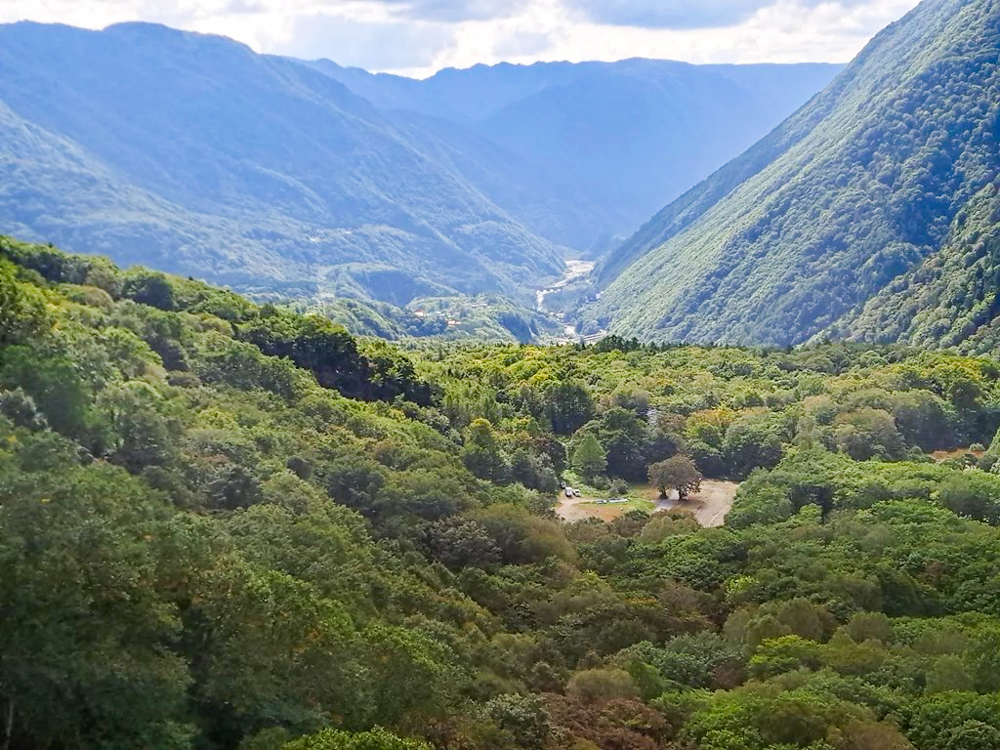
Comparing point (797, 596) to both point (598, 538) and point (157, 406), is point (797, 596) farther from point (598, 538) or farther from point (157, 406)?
point (157, 406)

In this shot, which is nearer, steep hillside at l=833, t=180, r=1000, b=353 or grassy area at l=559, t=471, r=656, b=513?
grassy area at l=559, t=471, r=656, b=513

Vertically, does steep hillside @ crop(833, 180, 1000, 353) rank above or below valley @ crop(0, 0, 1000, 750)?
below

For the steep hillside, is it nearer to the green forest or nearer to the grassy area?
the green forest

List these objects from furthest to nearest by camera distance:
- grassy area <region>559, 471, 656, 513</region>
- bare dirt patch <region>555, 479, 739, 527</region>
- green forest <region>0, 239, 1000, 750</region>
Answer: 1. grassy area <region>559, 471, 656, 513</region>
2. bare dirt patch <region>555, 479, 739, 527</region>
3. green forest <region>0, 239, 1000, 750</region>

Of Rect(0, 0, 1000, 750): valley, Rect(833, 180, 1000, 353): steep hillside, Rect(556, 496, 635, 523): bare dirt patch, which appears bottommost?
Rect(833, 180, 1000, 353): steep hillside

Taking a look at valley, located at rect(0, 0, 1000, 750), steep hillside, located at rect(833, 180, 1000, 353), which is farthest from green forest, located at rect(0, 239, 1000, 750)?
steep hillside, located at rect(833, 180, 1000, 353)

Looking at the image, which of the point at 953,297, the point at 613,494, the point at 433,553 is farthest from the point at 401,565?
the point at 953,297

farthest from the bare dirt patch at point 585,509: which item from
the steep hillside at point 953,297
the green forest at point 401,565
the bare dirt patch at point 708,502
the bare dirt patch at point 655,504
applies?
the steep hillside at point 953,297

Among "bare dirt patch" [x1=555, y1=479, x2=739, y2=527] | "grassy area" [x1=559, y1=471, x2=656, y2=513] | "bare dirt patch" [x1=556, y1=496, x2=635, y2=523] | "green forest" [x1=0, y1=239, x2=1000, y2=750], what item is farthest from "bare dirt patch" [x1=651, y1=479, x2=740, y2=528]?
"bare dirt patch" [x1=556, y1=496, x2=635, y2=523]

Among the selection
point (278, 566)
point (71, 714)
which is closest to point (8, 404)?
point (278, 566)

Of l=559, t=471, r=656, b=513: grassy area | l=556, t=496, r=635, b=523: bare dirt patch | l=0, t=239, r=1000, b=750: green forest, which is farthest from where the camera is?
l=559, t=471, r=656, b=513: grassy area
